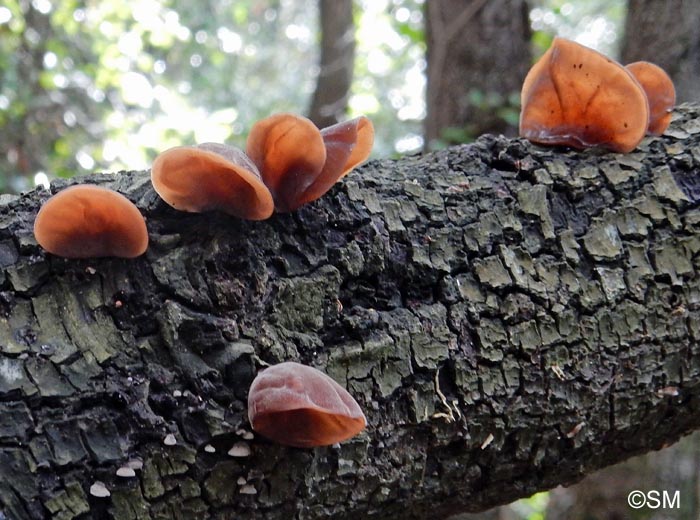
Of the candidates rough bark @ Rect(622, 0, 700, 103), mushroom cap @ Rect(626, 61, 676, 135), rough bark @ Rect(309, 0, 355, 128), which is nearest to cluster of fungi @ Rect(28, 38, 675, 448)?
mushroom cap @ Rect(626, 61, 676, 135)

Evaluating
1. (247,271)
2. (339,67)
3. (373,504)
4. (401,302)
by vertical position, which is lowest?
(373,504)

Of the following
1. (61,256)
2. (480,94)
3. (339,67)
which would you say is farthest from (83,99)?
(61,256)

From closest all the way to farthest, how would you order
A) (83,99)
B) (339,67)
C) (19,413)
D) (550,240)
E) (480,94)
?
(19,413) < (550,240) < (480,94) < (339,67) < (83,99)

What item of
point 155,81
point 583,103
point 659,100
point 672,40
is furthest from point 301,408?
Result: point 155,81

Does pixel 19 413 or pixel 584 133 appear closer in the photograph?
pixel 19 413

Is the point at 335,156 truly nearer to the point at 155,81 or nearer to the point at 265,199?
the point at 265,199

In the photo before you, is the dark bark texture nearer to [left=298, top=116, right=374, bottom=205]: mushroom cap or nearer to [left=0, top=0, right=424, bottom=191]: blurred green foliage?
[left=298, top=116, right=374, bottom=205]: mushroom cap

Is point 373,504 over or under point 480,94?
under

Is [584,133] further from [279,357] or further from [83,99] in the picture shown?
[83,99]
